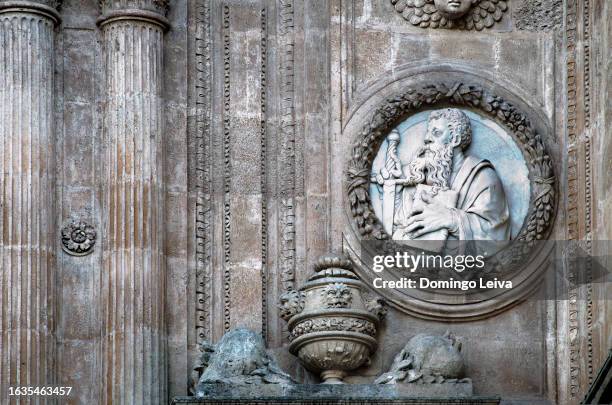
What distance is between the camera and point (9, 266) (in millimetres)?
23656

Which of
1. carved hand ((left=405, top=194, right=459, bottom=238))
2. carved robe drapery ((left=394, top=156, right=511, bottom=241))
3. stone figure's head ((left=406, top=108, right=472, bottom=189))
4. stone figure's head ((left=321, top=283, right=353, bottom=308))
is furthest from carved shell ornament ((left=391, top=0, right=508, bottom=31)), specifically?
stone figure's head ((left=321, top=283, right=353, bottom=308))

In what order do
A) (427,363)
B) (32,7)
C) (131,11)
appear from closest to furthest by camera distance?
(427,363) → (32,7) → (131,11)

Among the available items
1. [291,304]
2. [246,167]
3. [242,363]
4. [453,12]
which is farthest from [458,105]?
[242,363]

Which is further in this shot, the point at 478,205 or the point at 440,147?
the point at 440,147

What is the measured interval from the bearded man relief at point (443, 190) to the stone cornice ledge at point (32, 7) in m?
3.61

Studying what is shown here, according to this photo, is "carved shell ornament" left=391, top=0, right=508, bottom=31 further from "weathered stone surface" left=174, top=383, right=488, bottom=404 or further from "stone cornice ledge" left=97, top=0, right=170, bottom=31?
"weathered stone surface" left=174, top=383, right=488, bottom=404

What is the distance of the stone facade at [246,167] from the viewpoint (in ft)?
78.4

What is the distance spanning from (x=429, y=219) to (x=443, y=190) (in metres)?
0.34

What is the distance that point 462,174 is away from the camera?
24.7 metres

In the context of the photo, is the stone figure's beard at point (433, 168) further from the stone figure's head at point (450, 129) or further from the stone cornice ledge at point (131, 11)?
the stone cornice ledge at point (131, 11)

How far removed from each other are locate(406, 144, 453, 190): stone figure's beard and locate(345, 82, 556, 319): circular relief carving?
0.05ft

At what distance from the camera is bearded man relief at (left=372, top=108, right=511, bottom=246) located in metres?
24.6

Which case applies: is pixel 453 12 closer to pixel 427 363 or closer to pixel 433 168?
pixel 433 168

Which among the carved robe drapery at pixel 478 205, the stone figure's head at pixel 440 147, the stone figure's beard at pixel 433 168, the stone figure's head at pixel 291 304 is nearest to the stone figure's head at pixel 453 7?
the stone figure's head at pixel 440 147
